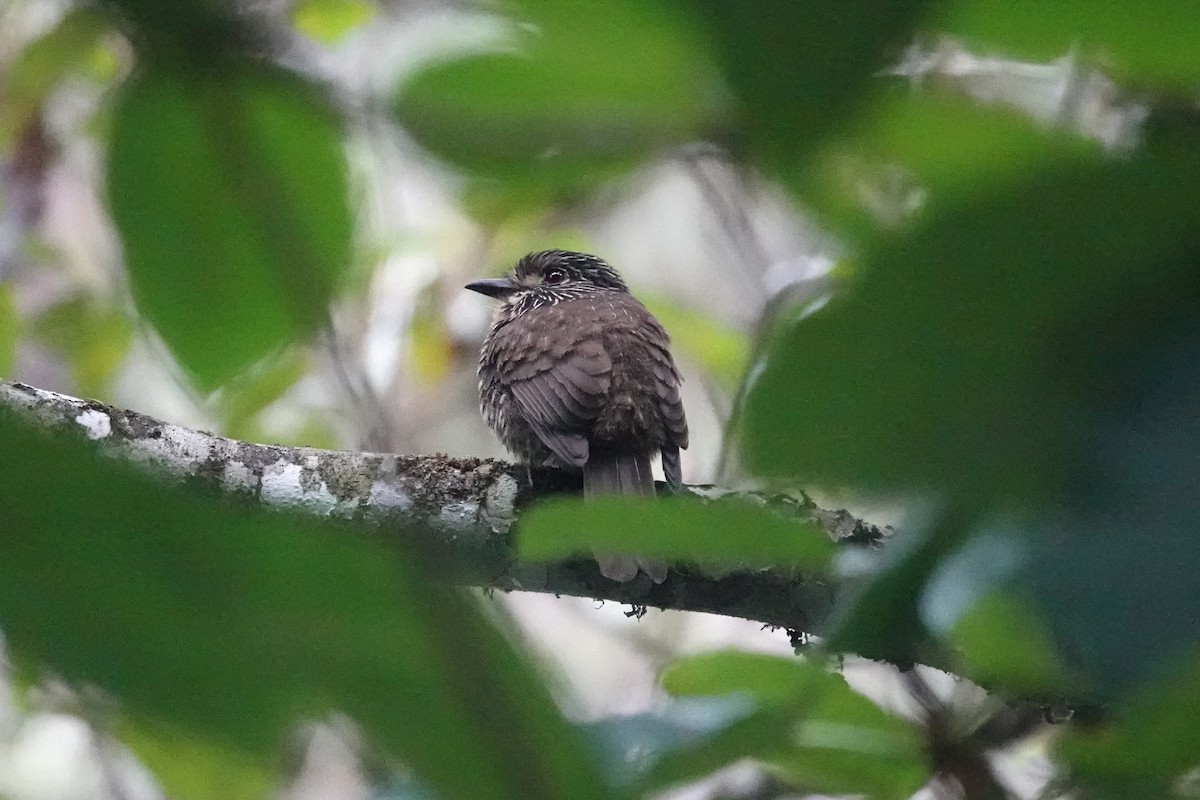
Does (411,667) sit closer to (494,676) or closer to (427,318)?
(494,676)

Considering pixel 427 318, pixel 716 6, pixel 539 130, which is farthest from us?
pixel 427 318

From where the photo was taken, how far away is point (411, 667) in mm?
317

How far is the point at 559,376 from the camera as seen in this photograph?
3.38m

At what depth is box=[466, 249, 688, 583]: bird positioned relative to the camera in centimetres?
314

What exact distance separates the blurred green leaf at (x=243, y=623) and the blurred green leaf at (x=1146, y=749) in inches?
7.0

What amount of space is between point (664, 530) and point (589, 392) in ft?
9.52

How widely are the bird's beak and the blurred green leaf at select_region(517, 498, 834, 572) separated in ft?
13.1

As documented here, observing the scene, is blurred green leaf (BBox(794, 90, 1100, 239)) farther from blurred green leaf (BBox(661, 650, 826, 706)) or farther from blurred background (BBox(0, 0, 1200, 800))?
blurred green leaf (BBox(661, 650, 826, 706))

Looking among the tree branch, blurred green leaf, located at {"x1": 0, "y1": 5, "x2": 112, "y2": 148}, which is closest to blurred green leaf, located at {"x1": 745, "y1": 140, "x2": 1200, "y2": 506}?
blurred green leaf, located at {"x1": 0, "y1": 5, "x2": 112, "y2": 148}

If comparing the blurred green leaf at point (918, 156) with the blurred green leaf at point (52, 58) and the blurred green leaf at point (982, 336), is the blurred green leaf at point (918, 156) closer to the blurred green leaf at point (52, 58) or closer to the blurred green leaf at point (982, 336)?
the blurred green leaf at point (982, 336)

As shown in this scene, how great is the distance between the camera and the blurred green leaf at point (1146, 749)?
0.37 m

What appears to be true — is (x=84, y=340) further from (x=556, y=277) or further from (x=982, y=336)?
(x=982, y=336)

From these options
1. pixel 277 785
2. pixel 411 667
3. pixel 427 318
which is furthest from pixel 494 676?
pixel 427 318

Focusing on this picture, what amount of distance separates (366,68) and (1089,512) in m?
0.28
